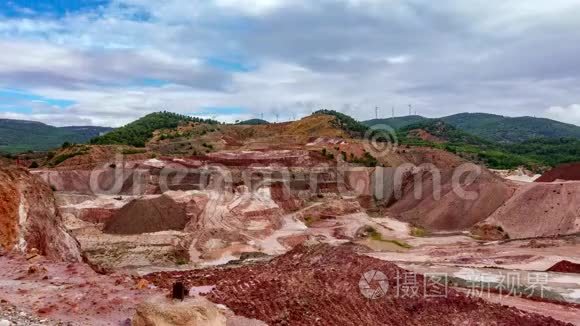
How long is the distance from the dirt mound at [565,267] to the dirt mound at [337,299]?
40.3 feet

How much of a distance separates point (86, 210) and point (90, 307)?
120 ft

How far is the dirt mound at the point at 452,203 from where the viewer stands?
49.7 metres

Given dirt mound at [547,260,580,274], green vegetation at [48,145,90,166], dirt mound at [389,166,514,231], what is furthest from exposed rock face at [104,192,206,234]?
green vegetation at [48,145,90,166]

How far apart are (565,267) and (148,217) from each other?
30.7 meters

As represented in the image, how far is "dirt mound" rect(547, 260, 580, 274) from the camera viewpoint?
89.9 feet

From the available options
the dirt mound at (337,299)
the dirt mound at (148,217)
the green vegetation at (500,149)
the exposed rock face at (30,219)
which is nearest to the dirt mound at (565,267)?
the dirt mound at (337,299)

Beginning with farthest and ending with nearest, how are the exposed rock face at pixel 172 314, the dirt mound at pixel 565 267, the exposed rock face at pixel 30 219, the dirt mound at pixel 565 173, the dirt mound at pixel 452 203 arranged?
the dirt mound at pixel 565 173 < the dirt mound at pixel 452 203 < the dirt mound at pixel 565 267 < the exposed rock face at pixel 30 219 < the exposed rock face at pixel 172 314

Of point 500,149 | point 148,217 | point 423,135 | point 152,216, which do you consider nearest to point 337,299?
point 148,217

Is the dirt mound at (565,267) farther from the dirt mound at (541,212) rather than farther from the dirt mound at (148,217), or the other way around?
the dirt mound at (148,217)

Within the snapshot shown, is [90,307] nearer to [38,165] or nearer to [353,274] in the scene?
[353,274]

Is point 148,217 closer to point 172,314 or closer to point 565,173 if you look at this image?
point 172,314

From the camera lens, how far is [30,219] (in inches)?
720

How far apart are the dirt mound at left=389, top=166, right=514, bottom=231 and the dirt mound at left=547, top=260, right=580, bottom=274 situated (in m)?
20.3

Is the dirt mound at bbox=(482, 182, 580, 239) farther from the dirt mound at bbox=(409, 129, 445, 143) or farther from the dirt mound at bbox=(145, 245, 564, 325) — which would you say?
the dirt mound at bbox=(409, 129, 445, 143)
